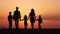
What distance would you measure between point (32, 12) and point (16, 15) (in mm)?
1535

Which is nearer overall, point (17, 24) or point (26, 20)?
point (17, 24)

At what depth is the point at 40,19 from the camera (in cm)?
2095

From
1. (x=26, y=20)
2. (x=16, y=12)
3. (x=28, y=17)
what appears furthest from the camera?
(x=26, y=20)

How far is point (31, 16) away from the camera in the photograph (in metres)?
18.6

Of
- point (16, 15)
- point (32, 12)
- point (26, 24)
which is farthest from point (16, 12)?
point (26, 24)

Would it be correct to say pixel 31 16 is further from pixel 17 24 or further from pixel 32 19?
pixel 17 24

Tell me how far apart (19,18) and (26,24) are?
2.61m

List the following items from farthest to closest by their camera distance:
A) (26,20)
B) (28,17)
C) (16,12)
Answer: (26,20) < (28,17) < (16,12)

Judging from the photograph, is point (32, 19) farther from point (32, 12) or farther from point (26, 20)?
point (26, 20)

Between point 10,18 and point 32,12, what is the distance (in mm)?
2226

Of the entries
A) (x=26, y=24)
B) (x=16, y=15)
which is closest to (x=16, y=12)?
(x=16, y=15)

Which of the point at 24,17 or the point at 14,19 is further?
the point at 24,17

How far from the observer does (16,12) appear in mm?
17797

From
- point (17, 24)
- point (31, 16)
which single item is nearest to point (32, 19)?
point (31, 16)
